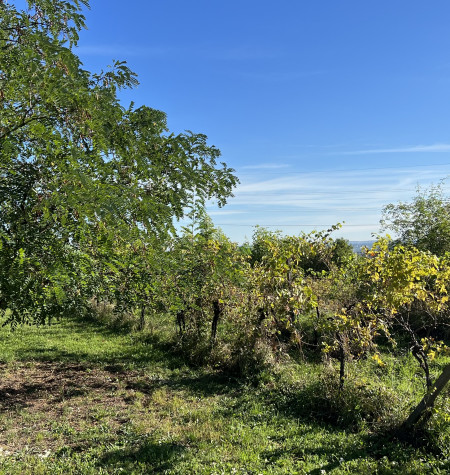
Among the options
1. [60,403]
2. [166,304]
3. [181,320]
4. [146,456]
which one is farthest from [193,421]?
[181,320]

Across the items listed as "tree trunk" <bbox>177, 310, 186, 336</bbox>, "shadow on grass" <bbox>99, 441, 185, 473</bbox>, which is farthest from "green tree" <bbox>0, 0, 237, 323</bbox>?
"tree trunk" <bbox>177, 310, 186, 336</bbox>

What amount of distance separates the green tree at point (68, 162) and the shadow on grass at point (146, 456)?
258 cm

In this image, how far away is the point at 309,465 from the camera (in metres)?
4.42

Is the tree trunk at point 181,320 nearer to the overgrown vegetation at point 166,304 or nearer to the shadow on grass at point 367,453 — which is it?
the overgrown vegetation at point 166,304

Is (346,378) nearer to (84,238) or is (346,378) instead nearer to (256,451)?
(256,451)

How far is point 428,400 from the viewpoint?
483 centimetres

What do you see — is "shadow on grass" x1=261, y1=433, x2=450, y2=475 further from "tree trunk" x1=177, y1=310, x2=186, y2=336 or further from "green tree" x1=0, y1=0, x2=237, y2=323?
"tree trunk" x1=177, y1=310, x2=186, y2=336

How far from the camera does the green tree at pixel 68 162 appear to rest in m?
2.58

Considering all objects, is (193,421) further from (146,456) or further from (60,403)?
(60,403)

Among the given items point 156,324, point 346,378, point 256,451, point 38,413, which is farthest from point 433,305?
point 156,324

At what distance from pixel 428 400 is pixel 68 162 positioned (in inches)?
218

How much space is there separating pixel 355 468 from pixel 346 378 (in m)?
2.05

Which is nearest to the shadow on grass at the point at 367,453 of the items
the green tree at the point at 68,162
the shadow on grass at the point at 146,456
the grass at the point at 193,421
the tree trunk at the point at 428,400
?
the grass at the point at 193,421

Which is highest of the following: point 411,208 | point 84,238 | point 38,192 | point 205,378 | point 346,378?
point 411,208
